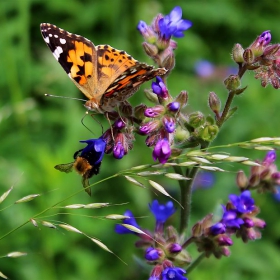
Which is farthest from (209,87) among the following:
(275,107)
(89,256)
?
(89,256)

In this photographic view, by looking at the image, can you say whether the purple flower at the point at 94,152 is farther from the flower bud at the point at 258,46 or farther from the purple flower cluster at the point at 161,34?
the flower bud at the point at 258,46

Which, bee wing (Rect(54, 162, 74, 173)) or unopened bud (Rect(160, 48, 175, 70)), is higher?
unopened bud (Rect(160, 48, 175, 70))

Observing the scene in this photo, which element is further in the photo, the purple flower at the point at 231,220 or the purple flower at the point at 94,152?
the purple flower at the point at 231,220

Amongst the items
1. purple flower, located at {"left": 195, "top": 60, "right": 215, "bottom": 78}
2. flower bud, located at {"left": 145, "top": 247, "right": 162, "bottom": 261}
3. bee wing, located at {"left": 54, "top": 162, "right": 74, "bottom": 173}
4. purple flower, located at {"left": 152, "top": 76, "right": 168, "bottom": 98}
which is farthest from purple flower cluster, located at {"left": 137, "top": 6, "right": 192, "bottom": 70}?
purple flower, located at {"left": 195, "top": 60, "right": 215, "bottom": 78}

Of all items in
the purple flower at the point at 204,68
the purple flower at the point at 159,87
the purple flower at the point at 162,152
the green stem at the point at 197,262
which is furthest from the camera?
the purple flower at the point at 204,68

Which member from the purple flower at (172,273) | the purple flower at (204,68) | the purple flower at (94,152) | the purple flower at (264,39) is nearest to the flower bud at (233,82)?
the purple flower at (264,39)

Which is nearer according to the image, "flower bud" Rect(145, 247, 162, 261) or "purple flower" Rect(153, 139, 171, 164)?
"purple flower" Rect(153, 139, 171, 164)

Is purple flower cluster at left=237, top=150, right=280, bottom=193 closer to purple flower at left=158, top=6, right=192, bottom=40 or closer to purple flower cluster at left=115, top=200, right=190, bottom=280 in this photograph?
purple flower cluster at left=115, top=200, right=190, bottom=280
